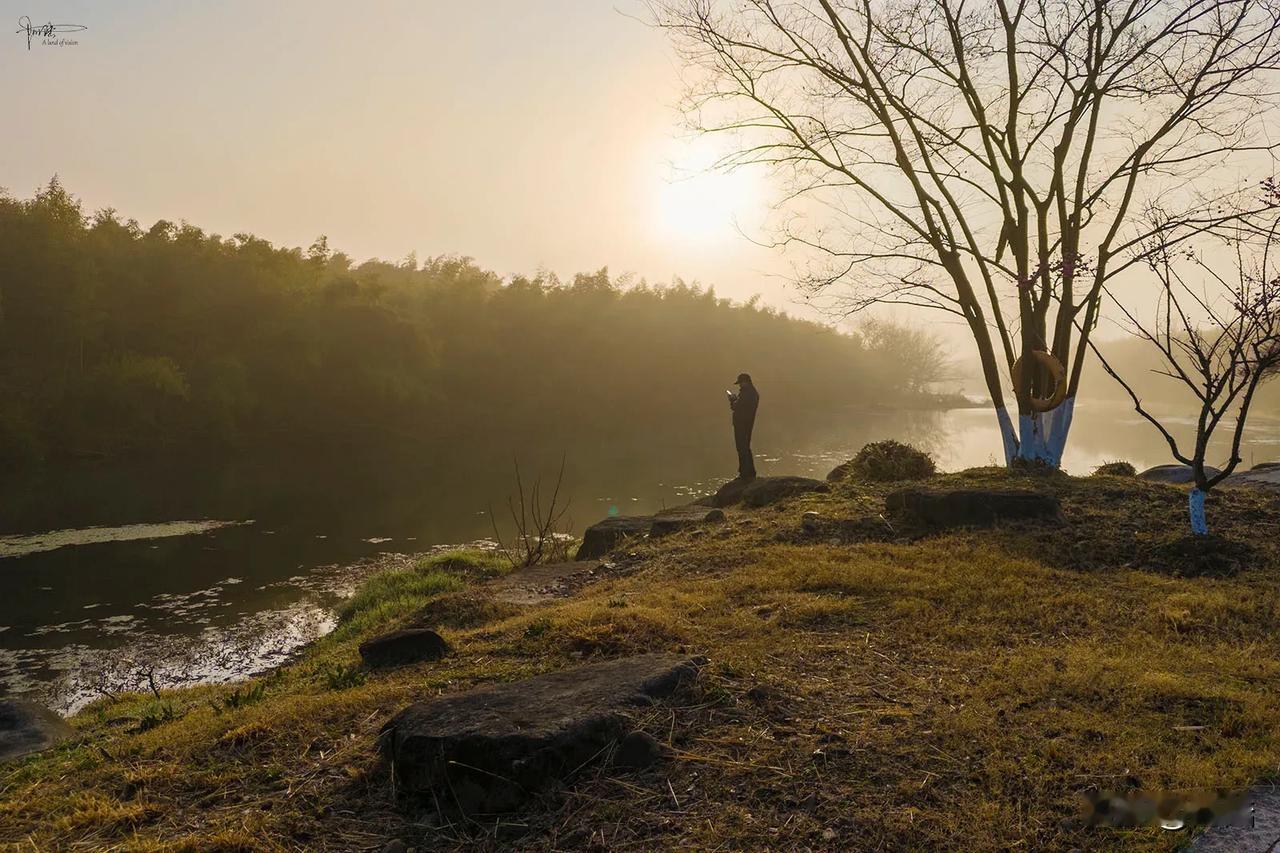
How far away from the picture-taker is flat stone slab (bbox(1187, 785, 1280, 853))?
9.41ft

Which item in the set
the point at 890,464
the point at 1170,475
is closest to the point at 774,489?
the point at 890,464

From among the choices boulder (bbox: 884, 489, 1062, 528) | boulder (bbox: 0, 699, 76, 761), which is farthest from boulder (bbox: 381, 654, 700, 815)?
boulder (bbox: 884, 489, 1062, 528)

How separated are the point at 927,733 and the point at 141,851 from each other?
10.3ft

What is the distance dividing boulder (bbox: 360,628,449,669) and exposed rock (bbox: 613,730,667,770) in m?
2.49

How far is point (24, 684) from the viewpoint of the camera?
966 centimetres

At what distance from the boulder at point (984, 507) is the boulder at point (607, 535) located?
3.85m

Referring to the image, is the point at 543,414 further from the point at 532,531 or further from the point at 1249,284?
the point at 1249,284

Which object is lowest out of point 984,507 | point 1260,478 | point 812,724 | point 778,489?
point 812,724

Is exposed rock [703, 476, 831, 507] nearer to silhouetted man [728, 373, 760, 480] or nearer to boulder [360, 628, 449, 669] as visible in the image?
silhouetted man [728, 373, 760, 480]

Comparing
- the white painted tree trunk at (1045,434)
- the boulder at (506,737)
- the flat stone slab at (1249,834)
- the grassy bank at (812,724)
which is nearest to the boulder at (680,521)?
the grassy bank at (812,724)

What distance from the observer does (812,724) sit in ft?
12.8

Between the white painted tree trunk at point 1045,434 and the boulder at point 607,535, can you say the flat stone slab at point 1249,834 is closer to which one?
the boulder at point 607,535

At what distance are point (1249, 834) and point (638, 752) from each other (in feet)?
7.18

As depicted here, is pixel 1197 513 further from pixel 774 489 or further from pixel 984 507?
pixel 774 489
